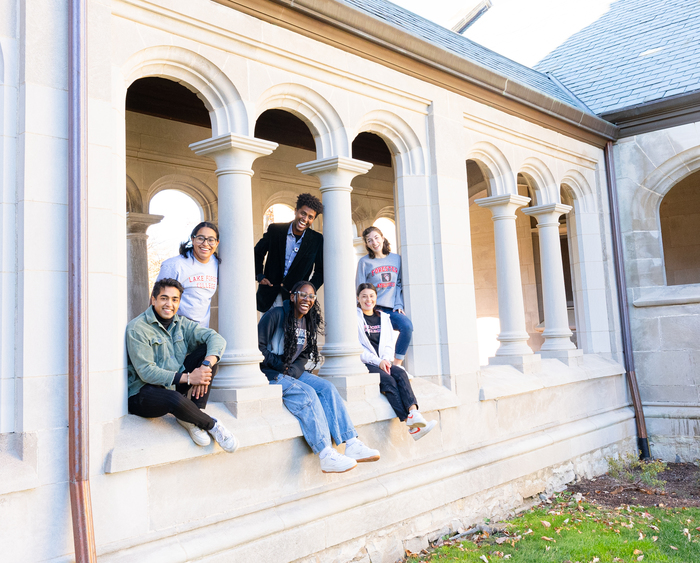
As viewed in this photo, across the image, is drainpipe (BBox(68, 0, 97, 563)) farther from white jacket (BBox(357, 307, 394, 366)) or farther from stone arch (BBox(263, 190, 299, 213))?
stone arch (BBox(263, 190, 299, 213))

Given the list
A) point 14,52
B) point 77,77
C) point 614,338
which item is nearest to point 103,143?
point 77,77

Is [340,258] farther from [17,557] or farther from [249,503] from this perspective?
[17,557]

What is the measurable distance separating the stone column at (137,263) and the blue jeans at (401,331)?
2.81 metres

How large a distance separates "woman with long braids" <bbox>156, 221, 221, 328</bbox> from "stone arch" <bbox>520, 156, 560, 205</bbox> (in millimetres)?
4270

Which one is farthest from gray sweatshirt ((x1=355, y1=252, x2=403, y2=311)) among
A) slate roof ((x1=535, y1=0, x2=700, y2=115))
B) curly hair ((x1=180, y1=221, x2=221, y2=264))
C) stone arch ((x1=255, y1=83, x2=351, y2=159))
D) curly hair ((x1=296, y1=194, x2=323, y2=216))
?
slate roof ((x1=535, y1=0, x2=700, y2=115))

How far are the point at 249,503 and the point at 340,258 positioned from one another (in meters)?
1.81

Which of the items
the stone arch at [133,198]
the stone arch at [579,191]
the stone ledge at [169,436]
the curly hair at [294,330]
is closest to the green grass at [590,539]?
the stone ledge at [169,436]

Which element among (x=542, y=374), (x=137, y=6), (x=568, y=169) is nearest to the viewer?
(x=137, y=6)

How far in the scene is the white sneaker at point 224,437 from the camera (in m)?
3.65

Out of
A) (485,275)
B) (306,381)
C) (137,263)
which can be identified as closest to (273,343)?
(306,381)

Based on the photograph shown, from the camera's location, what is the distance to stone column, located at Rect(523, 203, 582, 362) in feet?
24.2

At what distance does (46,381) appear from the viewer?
320 cm

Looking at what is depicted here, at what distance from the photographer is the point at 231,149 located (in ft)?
13.9

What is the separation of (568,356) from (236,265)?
4.41m
